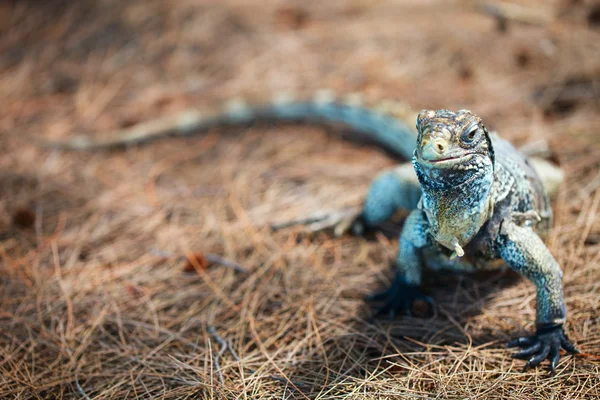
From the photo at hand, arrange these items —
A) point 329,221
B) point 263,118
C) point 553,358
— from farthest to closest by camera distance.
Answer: point 263,118 < point 329,221 < point 553,358

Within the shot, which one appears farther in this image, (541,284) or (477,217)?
(541,284)

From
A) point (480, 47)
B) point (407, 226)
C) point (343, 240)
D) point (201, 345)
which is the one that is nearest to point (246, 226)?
point (343, 240)

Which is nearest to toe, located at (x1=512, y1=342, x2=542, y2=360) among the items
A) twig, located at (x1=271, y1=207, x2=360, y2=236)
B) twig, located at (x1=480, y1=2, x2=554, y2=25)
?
twig, located at (x1=271, y1=207, x2=360, y2=236)

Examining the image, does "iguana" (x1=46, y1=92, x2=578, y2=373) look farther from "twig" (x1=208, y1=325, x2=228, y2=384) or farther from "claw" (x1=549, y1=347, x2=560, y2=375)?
"twig" (x1=208, y1=325, x2=228, y2=384)

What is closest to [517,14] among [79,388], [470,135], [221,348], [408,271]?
[408,271]

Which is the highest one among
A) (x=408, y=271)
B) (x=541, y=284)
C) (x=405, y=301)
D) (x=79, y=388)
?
(x=541, y=284)

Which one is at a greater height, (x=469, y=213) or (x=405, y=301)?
(x=469, y=213)

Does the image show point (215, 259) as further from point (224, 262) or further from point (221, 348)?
point (221, 348)
